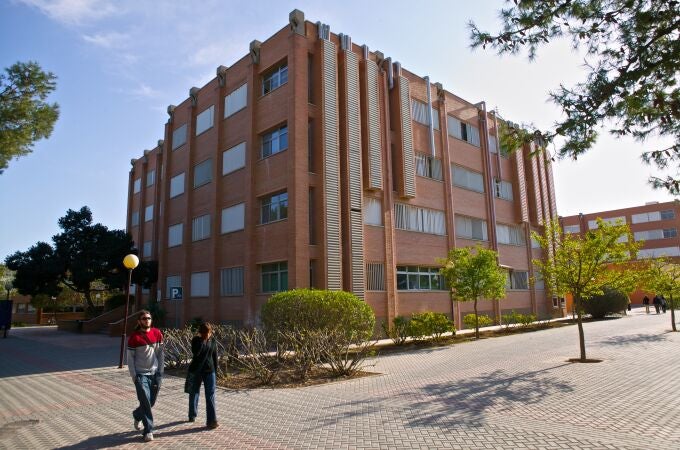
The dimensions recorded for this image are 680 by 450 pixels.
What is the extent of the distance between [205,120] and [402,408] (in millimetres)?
23856

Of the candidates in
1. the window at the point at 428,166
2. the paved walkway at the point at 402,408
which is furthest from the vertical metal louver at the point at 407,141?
the paved walkway at the point at 402,408

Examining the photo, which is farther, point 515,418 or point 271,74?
point 271,74

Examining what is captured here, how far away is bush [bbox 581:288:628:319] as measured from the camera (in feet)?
107

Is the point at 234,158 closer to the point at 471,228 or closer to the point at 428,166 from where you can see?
the point at 428,166

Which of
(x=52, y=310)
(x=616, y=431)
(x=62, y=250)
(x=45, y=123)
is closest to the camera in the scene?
(x=616, y=431)

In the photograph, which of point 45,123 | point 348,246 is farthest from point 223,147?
point 45,123

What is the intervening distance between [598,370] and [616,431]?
5.87 metres

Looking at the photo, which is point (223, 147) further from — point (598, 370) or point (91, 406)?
point (598, 370)

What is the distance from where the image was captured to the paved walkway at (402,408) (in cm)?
634

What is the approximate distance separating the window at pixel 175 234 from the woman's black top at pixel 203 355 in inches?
888

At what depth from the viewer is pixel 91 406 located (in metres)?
8.97

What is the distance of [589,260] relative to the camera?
14047 millimetres

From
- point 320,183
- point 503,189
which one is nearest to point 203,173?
point 320,183

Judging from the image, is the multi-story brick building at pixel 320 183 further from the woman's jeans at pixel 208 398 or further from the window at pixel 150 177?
the woman's jeans at pixel 208 398
